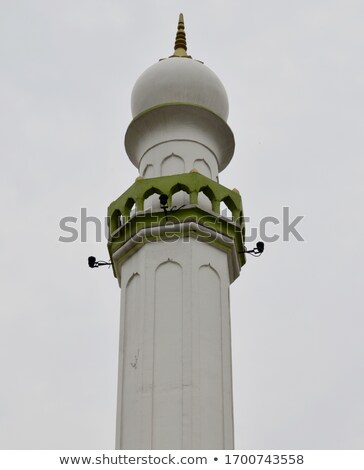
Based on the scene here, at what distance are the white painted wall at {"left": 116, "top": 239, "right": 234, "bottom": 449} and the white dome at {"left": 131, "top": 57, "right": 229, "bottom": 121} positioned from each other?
299 cm

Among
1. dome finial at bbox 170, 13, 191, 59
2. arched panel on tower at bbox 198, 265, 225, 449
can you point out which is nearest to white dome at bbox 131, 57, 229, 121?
dome finial at bbox 170, 13, 191, 59

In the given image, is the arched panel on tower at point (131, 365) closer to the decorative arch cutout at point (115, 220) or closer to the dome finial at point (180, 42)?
the decorative arch cutout at point (115, 220)

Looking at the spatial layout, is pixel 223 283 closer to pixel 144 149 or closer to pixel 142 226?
A: pixel 142 226

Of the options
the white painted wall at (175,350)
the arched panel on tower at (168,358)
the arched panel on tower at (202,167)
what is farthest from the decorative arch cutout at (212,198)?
the arched panel on tower at (168,358)

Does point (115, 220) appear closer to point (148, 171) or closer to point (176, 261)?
point (148, 171)

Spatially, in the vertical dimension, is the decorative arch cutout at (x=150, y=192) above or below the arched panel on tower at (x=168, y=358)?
above

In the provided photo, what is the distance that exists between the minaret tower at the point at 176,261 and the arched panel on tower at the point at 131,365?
2 centimetres

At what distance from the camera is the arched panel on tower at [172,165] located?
15578mm

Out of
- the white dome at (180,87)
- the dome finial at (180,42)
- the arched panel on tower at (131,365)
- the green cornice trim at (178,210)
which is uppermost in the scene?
the dome finial at (180,42)

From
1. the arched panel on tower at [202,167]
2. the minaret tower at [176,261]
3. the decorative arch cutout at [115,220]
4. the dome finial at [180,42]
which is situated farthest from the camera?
the dome finial at [180,42]

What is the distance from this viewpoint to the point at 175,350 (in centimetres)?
1348

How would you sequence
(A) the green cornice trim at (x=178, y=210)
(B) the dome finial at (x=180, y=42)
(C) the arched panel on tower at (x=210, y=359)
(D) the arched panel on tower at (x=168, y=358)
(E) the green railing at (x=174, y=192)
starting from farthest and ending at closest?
(B) the dome finial at (x=180, y=42) < (E) the green railing at (x=174, y=192) < (A) the green cornice trim at (x=178, y=210) < (C) the arched panel on tower at (x=210, y=359) < (D) the arched panel on tower at (x=168, y=358)

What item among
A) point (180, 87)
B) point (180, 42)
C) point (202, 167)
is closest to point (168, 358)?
point (202, 167)
